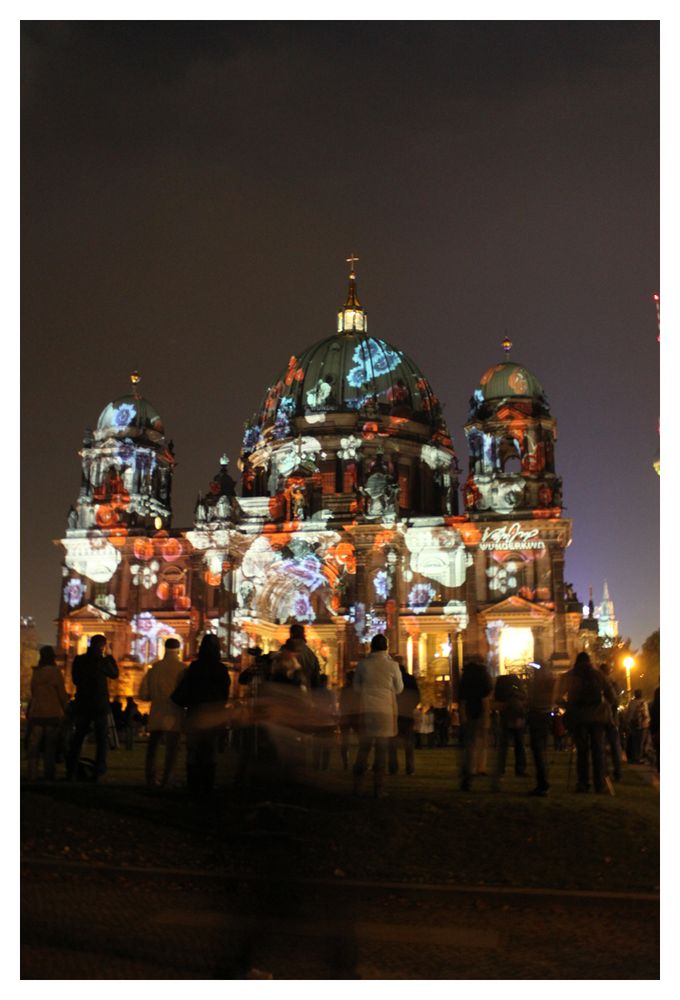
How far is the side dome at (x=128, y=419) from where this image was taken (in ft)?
220

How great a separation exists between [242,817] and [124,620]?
169ft

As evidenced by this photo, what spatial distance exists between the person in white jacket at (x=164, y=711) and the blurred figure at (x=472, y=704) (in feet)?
12.6

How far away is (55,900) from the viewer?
9.69 meters

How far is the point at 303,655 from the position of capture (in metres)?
13.7

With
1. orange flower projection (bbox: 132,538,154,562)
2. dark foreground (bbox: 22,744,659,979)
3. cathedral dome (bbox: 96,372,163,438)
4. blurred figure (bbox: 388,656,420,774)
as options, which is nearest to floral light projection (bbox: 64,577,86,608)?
orange flower projection (bbox: 132,538,154,562)

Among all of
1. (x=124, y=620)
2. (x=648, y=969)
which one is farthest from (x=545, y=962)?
(x=124, y=620)

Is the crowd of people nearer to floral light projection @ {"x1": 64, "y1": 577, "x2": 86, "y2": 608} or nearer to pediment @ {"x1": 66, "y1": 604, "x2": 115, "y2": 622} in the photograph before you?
floral light projection @ {"x1": 64, "y1": 577, "x2": 86, "y2": 608}

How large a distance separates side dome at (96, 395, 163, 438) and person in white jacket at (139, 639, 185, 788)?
53.6m

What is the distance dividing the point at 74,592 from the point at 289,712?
4973cm

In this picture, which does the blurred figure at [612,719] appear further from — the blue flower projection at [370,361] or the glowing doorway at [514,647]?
the blue flower projection at [370,361]

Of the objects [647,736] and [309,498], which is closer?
[647,736]

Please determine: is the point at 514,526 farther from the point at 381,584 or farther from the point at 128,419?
the point at 128,419

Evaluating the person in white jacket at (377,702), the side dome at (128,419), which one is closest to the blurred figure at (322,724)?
the person in white jacket at (377,702)

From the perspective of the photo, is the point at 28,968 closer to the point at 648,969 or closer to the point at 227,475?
the point at 648,969
